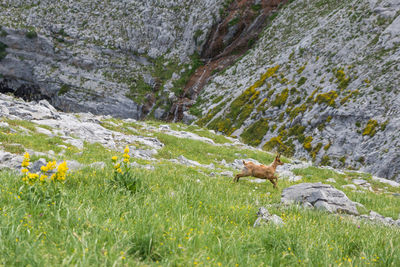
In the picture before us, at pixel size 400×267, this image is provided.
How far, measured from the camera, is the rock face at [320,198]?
7.24 meters

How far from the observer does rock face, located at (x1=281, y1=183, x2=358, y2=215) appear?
724 cm

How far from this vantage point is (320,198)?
24.6 feet

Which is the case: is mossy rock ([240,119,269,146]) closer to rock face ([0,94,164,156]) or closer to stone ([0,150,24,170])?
rock face ([0,94,164,156])

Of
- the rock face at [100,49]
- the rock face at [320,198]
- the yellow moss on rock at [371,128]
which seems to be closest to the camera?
the rock face at [320,198]

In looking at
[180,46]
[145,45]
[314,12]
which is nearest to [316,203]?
[314,12]

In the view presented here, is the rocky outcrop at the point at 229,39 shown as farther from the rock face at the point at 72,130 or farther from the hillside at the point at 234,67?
the rock face at the point at 72,130

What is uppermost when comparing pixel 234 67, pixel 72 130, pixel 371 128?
pixel 234 67

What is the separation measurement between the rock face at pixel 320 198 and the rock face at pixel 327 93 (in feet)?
44.3

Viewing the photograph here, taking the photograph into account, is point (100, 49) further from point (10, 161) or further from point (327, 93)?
point (10, 161)

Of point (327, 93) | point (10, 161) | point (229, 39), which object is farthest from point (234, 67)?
point (10, 161)

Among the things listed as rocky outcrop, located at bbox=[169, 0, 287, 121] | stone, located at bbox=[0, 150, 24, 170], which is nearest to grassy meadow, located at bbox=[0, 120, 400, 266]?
stone, located at bbox=[0, 150, 24, 170]

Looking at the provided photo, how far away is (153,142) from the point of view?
1980 centimetres

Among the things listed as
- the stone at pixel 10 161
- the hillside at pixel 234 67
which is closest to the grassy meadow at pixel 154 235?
the stone at pixel 10 161

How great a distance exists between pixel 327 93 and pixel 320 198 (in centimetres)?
2319
